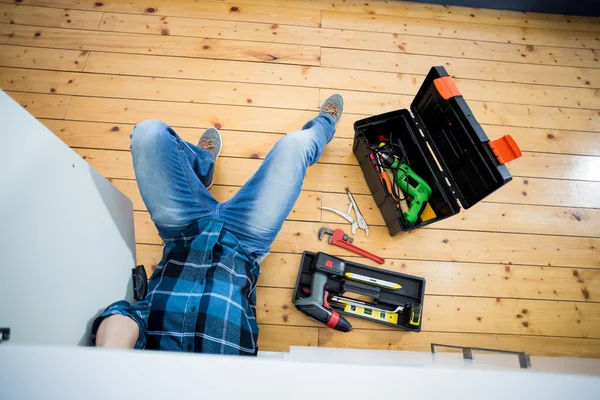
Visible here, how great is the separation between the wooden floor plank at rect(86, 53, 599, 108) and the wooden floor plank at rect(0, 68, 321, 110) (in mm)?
37

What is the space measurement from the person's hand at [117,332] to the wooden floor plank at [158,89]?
3.12ft

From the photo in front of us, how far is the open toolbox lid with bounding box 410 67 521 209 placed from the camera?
0.90 m

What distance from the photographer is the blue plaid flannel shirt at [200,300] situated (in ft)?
2.53

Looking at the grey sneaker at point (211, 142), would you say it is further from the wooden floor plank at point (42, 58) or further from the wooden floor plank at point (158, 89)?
the wooden floor plank at point (42, 58)

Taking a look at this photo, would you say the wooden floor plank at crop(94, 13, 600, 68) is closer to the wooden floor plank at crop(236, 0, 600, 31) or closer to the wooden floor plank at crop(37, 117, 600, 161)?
the wooden floor plank at crop(236, 0, 600, 31)

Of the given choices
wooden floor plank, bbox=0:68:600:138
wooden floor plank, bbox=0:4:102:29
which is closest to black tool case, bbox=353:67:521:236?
wooden floor plank, bbox=0:68:600:138

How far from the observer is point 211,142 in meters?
1.24

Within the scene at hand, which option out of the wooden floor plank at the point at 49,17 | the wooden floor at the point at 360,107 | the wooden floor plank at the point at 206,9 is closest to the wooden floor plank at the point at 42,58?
the wooden floor at the point at 360,107

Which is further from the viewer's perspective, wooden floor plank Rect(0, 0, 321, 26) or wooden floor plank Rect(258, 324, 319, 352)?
wooden floor plank Rect(0, 0, 321, 26)

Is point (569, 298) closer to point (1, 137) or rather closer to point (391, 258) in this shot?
point (391, 258)

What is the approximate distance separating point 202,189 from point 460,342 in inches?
39.4

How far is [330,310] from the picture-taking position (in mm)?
1032

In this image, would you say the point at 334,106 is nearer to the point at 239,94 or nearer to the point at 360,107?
the point at 360,107

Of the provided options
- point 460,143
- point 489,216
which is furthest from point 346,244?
point 489,216
